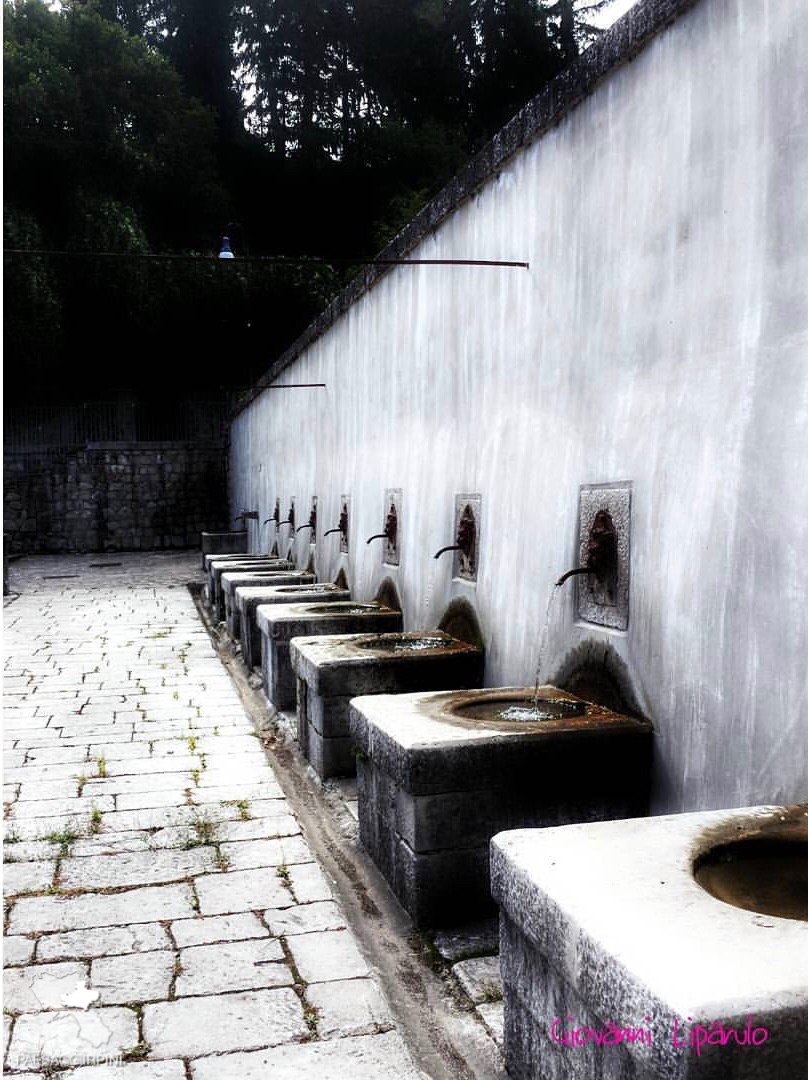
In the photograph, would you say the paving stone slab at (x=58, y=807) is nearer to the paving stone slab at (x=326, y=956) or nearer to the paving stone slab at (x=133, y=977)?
the paving stone slab at (x=133, y=977)

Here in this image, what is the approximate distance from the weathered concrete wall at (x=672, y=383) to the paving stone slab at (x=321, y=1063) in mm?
1380

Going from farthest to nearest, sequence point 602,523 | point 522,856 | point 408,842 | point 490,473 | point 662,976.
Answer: point 490,473 → point 602,523 → point 408,842 → point 522,856 → point 662,976

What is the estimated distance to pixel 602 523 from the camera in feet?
14.0

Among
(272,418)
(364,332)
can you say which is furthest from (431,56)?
(364,332)

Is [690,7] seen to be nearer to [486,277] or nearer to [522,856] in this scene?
[486,277]

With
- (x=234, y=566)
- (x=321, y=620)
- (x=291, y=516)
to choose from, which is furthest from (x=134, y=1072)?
(x=291, y=516)

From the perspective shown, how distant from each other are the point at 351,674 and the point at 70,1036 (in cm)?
247

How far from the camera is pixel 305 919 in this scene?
368 centimetres

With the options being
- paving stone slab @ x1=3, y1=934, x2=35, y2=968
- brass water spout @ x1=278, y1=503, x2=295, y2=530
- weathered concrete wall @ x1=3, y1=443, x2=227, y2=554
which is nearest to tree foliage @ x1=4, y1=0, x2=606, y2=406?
weathered concrete wall @ x1=3, y1=443, x2=227, y2=554

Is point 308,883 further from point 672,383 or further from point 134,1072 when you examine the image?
point 672,383

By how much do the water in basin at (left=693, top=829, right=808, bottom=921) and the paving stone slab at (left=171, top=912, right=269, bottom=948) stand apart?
71.9 inches

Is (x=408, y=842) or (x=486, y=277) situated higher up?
(x=486, y=277)

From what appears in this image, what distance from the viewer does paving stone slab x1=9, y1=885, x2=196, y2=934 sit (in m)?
3.65

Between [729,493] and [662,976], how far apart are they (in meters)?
1.92
